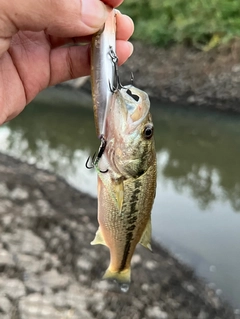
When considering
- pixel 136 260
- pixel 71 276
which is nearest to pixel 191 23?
pixel 136 260

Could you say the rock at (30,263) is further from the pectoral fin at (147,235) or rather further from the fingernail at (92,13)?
the fingernail at (92,13)

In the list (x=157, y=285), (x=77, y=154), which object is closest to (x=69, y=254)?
(x=157, y=285)

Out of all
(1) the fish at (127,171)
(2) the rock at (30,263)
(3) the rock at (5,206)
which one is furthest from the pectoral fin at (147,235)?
(3) the rock at (5,206)

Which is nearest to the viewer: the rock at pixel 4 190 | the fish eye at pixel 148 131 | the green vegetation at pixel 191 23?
the fish eye at pixel 148 131

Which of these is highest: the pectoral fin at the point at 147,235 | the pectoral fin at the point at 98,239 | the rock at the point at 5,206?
the pectoral fin at the point at 147,235

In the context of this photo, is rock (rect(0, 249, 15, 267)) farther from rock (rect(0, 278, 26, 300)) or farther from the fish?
the fish

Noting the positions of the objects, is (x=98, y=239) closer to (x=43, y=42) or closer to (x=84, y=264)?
(x=43, y=42)

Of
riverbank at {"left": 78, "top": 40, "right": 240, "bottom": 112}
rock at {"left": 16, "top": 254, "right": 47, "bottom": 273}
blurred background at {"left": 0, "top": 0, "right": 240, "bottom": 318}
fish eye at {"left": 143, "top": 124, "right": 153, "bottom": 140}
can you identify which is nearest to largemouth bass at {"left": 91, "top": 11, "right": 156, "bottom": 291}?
fish eye at {"left": 143, "top": 124, "right": 153, "bottom": 140}
